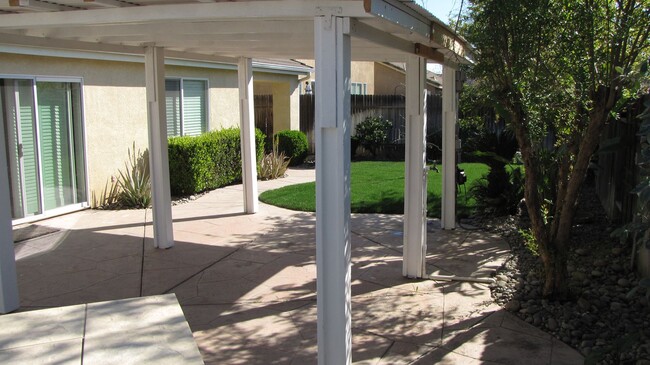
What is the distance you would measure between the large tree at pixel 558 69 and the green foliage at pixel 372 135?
44.0 ft

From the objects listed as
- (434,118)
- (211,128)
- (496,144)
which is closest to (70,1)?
(211,128)

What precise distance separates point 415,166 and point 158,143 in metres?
3.52

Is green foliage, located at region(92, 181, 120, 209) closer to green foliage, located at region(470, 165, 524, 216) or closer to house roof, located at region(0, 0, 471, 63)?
house roof, located at region(0, 0, 471, 63)

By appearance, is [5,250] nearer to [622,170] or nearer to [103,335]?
[103,335]

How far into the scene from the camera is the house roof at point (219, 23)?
13.6 ft

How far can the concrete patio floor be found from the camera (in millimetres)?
5020

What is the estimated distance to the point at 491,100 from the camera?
18.6ft

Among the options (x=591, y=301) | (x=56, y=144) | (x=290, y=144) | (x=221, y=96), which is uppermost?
(x=221, y=96)

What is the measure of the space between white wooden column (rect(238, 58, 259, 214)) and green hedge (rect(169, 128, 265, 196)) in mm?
2005

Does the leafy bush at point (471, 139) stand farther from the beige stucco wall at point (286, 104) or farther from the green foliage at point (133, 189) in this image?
the green foliage at point (133, 189)

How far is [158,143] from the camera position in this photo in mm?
7949

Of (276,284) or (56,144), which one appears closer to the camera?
(276,284)

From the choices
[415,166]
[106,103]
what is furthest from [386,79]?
[415,166]

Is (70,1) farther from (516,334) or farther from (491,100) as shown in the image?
(516,334)
